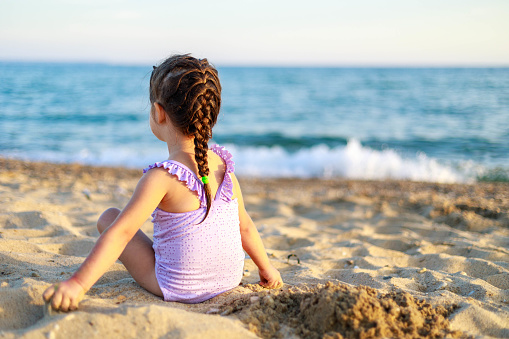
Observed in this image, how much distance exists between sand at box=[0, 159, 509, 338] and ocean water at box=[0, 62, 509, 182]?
125 inches

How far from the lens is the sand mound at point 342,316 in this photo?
176 cm

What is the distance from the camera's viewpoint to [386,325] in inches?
69.4

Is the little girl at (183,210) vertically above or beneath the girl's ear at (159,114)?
beneath

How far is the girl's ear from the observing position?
86.4 inches

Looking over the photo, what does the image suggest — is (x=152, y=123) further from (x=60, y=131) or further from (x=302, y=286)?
Result: (x=60, y=131)

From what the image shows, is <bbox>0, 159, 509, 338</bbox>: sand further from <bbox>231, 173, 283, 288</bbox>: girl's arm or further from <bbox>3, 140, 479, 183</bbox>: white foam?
<bbox>3, 140, 479, 183</bbox>: white foam

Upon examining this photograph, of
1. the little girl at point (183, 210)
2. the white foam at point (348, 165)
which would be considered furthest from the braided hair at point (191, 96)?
the white foam at point (348, 165)

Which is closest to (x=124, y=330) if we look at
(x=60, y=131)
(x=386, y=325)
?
(x=386, y=325)

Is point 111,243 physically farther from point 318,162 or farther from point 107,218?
point 318,162

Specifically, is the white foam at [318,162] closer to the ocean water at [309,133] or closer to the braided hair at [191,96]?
the ocean water at [309,133]

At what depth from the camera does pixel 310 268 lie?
3066mm

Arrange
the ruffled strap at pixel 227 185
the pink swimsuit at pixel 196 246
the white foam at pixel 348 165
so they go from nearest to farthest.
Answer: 1. the pink swimsuit at pixel 196 246
2. the ruffled strap at pixel 227 185
3. the white foam at pixel 348 165

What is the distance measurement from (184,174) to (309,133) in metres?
12.2

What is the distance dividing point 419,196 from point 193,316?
460cm
